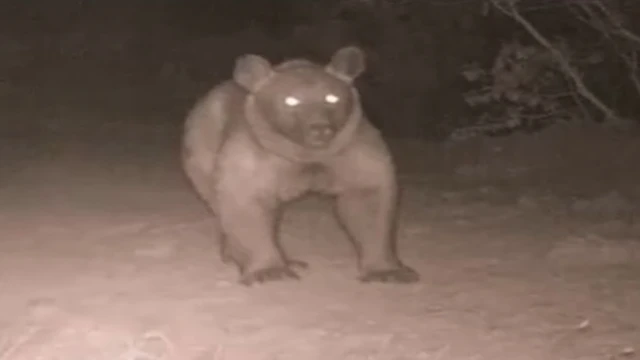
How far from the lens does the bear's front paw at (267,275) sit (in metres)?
4.15

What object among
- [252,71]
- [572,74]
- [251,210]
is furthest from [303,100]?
[572,74]

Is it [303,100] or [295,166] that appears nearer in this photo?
[303,100]

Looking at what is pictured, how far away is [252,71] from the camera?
13.8 ft

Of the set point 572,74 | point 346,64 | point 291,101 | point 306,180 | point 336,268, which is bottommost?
point 336,268

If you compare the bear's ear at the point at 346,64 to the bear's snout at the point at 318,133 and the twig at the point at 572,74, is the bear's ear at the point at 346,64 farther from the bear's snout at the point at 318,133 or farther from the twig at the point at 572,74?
the twig at the point at 572,74

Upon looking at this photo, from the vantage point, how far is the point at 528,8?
7320 mm

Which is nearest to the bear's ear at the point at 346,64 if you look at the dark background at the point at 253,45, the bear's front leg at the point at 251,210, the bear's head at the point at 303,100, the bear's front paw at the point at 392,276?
the bear's head at the point at 303,100

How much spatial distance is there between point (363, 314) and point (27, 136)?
13.5 feet

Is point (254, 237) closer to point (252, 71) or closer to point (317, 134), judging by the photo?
point (317, 134)

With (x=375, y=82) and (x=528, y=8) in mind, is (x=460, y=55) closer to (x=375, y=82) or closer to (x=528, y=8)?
(x=375, y=82)

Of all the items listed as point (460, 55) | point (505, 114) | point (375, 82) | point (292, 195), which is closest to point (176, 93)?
point (375, 82)

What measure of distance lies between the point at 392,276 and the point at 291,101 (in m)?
0.67

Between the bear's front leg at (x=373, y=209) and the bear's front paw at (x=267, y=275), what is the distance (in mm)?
248

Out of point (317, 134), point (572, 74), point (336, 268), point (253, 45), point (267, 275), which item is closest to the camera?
point (317, 134)
